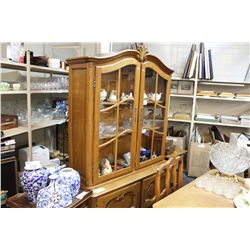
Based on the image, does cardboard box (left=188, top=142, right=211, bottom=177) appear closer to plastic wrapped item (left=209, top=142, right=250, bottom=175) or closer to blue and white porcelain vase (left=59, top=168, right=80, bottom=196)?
plastic wrapped item (left=209, top=142, right=250, bottom=175)

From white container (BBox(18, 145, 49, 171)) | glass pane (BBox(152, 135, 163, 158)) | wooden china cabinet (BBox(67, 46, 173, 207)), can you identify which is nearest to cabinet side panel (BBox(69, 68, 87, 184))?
wooden china cabinet (BBox(67, 46, 173, 207))

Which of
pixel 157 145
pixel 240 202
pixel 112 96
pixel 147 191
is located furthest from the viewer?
pixel 157 145

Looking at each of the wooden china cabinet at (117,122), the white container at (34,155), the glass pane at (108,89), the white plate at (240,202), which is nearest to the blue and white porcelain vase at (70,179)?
the wooden china cabinet at (117,122)

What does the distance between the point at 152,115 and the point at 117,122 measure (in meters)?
0.43

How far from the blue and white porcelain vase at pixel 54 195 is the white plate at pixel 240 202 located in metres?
0.94

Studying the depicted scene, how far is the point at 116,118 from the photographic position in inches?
68.3

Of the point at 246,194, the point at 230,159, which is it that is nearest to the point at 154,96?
the point at 230,159

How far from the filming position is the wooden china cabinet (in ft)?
4.90

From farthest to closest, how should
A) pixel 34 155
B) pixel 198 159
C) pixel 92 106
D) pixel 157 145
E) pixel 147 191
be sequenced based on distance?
pixel 198 159 → pixel 34 155 → pixel 157 145 → pixel 147 191 → pixel 92 106

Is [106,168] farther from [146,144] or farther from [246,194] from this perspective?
[246,194]

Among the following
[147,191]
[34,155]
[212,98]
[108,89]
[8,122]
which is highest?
[108,89]

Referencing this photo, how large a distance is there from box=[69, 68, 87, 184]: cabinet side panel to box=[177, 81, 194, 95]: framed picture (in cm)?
221

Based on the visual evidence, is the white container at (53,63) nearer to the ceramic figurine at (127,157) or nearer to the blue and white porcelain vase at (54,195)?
the ceramic figurine at (127,157)
